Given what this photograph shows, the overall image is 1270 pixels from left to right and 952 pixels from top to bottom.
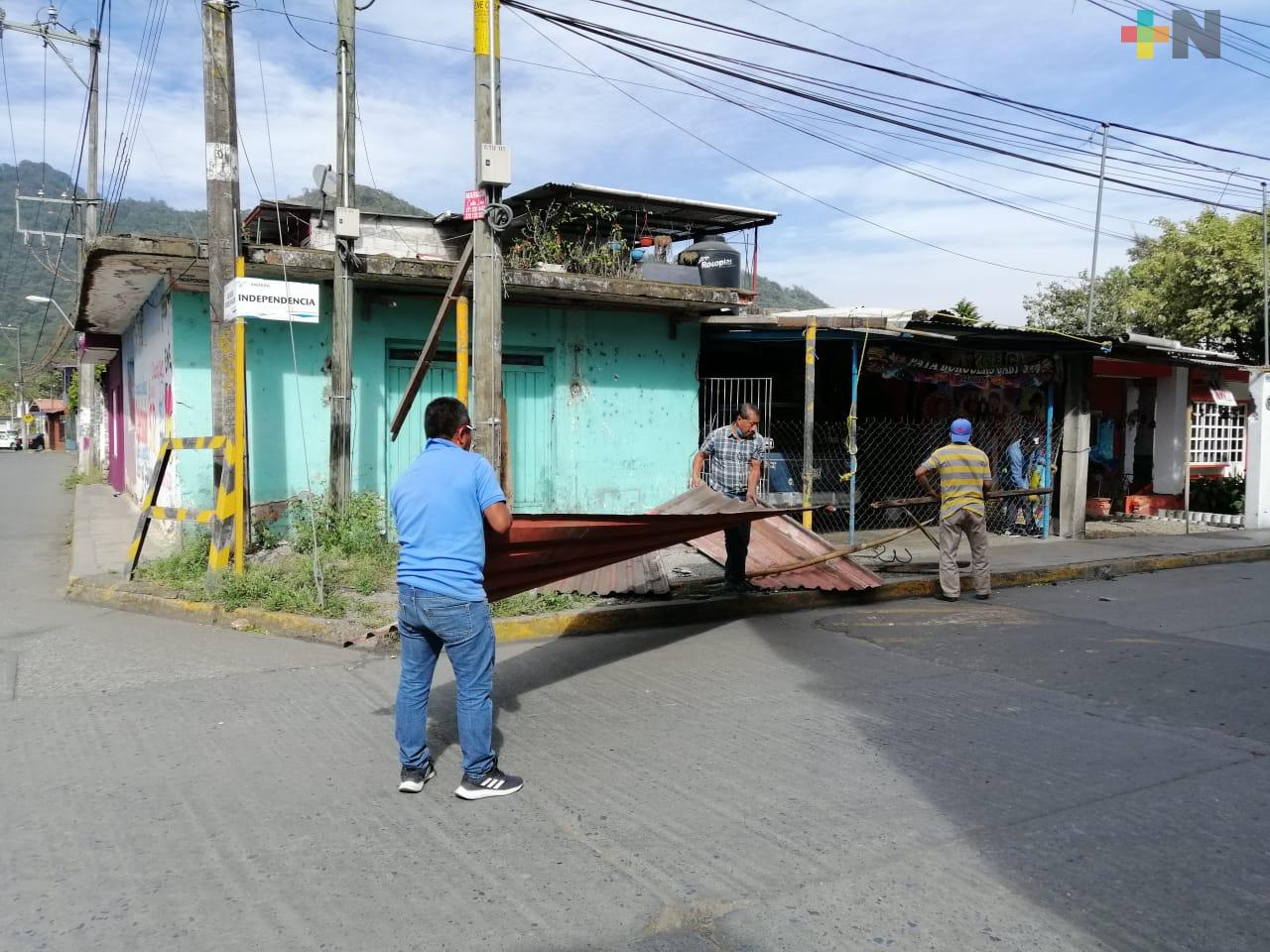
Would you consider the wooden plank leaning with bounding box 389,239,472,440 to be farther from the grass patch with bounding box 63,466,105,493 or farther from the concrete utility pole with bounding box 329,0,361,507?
the grass patch with bounding box 63,466,105,493

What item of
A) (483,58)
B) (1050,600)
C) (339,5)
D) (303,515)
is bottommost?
(1050,600)

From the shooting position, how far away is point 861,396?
1491 cm

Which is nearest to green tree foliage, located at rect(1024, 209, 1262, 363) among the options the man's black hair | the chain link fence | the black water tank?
the chain link fence

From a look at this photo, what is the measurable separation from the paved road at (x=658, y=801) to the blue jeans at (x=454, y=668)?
0.24 metres

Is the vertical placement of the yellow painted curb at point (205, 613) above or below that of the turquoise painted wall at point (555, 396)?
below

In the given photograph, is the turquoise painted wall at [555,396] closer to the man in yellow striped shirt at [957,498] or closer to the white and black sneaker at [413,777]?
the man in yellow striped shirt at [957,498]

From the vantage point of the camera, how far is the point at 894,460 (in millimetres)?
13859

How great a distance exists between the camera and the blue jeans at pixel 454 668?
13.4ft

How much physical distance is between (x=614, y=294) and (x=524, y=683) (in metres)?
5.64

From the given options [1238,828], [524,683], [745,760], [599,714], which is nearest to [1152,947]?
[1238,828]

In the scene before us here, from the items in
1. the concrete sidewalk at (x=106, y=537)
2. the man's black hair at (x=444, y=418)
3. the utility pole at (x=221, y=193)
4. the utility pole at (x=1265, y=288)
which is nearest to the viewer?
the man's black hair at (x=444, y=418)

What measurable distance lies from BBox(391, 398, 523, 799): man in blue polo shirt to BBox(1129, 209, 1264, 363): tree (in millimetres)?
22619

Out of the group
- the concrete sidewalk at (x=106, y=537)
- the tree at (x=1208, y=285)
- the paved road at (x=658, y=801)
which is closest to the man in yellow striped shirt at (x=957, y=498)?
the paved road at (x=658, y=801)

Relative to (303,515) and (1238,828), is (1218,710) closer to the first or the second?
(1238,828)
